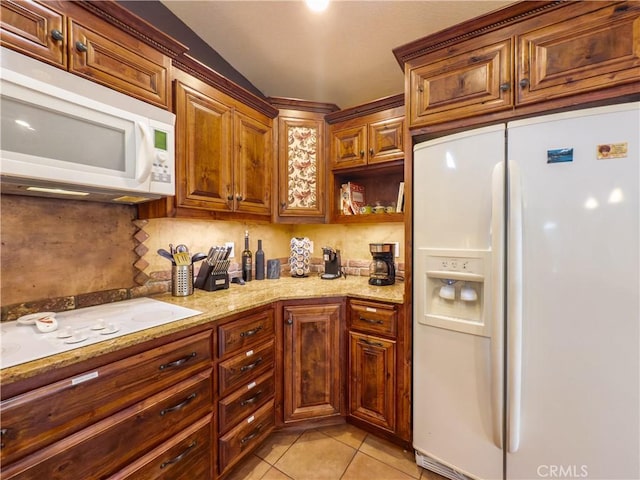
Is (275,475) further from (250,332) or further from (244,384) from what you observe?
(250,332)

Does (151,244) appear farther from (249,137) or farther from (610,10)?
(610,10)

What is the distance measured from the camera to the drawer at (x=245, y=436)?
1.31 m

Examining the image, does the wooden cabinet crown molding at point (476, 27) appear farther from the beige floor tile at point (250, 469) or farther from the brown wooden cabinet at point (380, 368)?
the beige floor tile at point (250, 469)

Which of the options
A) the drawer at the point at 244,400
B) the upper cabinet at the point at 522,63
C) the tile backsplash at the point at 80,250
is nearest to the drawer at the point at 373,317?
the drawer at the point at 244,400

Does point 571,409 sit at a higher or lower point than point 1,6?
lower

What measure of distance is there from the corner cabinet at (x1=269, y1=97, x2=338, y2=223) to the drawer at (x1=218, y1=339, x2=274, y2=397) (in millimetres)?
994

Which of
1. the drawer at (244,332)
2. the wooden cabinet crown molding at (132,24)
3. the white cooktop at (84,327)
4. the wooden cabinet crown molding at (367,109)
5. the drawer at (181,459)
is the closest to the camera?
the white cooktop at (84,327)

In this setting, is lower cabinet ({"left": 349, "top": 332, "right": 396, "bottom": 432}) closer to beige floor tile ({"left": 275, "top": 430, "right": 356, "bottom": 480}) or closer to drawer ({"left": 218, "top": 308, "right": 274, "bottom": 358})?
beige floor tile ({"left": 275, "top": 430, "right": 356, "bottom": 480})

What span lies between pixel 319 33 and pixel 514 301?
1930 millimetres

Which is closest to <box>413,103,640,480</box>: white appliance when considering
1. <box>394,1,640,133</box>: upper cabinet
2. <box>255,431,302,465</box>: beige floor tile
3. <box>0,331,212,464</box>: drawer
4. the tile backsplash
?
<box>394,1,640,133</box>: upper cabinet

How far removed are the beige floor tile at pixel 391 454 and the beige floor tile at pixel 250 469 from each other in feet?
1.92

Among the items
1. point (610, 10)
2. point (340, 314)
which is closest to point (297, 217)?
point (340, 314)

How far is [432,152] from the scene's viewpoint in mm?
1381

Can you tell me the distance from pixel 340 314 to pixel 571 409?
1121 millimetres
